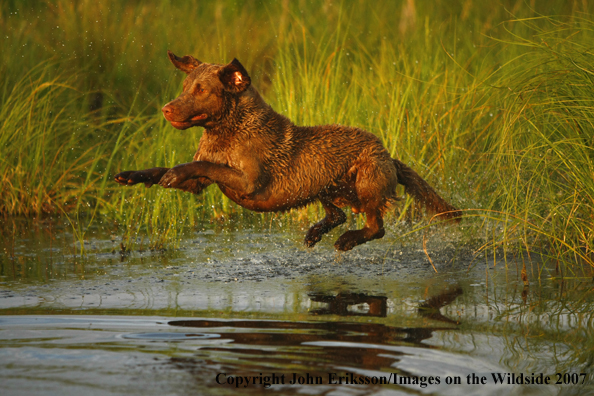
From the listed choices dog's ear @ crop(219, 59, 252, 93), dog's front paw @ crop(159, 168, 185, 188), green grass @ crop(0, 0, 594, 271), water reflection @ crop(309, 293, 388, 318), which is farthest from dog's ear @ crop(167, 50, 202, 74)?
water reflection @ crop(309, 293, 388, 318)

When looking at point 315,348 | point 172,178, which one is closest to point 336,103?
point 172,178

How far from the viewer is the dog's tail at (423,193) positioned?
6871mm

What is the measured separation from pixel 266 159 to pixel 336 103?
3.13 meters

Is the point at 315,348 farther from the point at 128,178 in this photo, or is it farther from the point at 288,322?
the point at 128,178

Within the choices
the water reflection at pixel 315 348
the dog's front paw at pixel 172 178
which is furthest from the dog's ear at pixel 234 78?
the water reflection at pixel 315 348

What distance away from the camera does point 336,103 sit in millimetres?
9203

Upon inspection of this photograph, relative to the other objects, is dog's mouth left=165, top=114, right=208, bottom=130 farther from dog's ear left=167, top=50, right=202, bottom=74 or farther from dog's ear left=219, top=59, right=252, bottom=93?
dog's ear left=167, top=50, right=202, bottom=74

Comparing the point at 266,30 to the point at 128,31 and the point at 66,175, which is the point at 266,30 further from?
the point at 66,175

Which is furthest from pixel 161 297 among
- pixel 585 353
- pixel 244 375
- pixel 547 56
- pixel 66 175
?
pixel 66 175

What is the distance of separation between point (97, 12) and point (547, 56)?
857 cm

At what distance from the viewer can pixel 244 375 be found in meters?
3.78

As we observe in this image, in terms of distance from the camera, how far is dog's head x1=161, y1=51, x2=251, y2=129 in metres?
5.93

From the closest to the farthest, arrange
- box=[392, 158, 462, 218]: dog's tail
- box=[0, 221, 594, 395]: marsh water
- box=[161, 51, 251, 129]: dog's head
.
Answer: box=[0, 221, 594, 395]: marsh water → box=[161, 51, 251, 129]: dog's head → box=[392, 158, 462, 218]: dog's tail

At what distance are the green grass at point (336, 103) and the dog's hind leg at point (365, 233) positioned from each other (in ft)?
2.81
